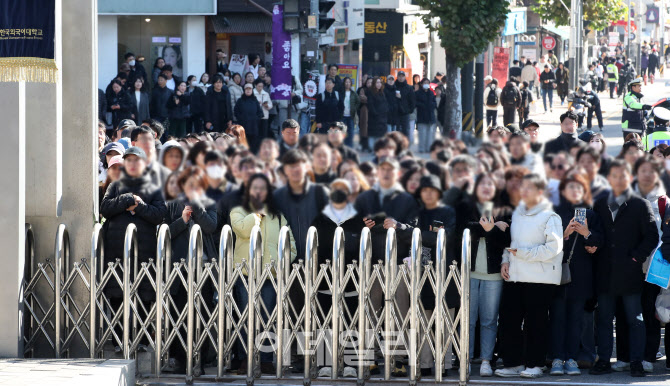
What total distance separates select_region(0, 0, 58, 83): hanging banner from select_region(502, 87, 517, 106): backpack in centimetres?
2154

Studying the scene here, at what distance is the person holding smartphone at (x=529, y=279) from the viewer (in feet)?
25.9

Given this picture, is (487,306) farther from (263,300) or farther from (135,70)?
(135,70)

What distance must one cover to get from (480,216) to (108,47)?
19.6 meters

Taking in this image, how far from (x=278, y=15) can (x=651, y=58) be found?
132ft

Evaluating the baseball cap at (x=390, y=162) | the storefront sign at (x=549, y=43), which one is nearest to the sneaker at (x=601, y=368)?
the baseball cap at (x=390, y=162)

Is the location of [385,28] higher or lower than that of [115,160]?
higher

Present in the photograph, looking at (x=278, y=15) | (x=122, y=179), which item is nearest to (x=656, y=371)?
(x=122, y=179)

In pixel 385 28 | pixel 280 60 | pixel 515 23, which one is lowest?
pixel 280 60

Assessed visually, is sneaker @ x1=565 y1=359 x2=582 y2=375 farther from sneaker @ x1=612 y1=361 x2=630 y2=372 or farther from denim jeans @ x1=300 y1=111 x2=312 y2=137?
denim jeans @ x1=300 y1=111 x2=312 y2=137

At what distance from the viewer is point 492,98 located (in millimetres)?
28344

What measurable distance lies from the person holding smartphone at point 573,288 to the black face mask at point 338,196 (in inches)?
59.9

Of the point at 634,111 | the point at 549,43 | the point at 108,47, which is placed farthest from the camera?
the point at 549,43

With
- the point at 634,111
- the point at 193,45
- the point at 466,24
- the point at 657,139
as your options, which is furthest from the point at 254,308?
the point at 193,45

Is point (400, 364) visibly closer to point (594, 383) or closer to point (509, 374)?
point (509, 374)
